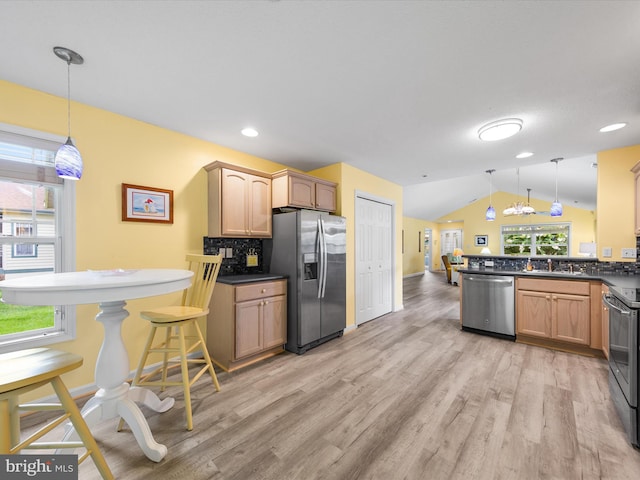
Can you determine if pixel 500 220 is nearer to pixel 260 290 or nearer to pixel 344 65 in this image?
pixel 260 290

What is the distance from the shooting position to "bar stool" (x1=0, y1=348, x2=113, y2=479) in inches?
42.6

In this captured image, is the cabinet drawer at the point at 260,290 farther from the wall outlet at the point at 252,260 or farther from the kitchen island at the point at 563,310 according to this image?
the kitchen island at the point at 563,310

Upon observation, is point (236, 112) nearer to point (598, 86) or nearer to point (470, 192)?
point (598, 86)

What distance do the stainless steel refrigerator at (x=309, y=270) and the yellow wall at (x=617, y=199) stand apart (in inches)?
129

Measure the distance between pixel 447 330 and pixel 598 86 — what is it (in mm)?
3167

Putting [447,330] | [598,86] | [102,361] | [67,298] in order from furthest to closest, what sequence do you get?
[447,330] < [598,86] < [102,361] < [67,298]

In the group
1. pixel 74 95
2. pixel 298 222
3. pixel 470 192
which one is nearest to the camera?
pixel 74 95

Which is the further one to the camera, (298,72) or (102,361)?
(298,72)

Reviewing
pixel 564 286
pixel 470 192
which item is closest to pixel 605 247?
pixel 564 286

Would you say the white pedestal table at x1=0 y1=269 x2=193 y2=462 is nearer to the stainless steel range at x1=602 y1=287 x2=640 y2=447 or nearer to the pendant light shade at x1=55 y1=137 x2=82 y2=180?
the pendant light shade at x1=55 y1=137 x2=82 y2=180

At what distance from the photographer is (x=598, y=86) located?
203cm

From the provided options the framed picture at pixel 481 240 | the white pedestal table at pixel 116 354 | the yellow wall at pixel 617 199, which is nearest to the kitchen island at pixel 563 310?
the yellow wall at pixel 617 199

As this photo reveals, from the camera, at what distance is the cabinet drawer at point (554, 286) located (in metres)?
3.04

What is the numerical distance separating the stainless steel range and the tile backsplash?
3.33 metres
